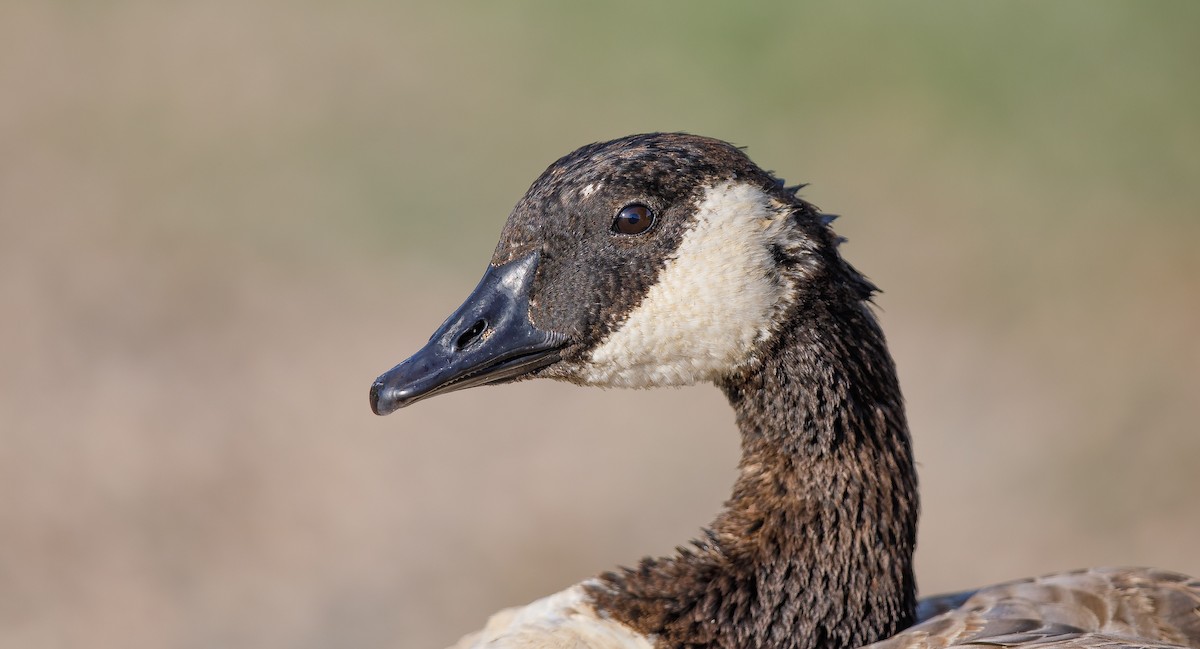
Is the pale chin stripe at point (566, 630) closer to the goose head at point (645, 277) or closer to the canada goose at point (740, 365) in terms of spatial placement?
the canada goose at point (740, 365)

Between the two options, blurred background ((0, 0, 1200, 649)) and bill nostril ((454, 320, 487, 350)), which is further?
blurred background ((0, 0, 1200, 649))

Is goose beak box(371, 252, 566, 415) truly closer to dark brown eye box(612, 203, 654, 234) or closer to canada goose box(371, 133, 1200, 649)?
canada goose box(371, 133, 1200, 649)

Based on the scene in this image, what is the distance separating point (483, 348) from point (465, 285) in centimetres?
493

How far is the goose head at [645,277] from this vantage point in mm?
3211

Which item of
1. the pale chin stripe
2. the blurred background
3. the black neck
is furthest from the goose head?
the blurred background

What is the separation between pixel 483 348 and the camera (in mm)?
3252

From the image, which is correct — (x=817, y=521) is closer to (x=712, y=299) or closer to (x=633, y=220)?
(x=712, y=299)

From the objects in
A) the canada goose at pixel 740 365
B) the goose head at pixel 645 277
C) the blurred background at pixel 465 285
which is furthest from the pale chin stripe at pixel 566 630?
the blurred background at pixel 465 285

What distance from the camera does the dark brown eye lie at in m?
3.27

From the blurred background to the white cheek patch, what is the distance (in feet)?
10.4

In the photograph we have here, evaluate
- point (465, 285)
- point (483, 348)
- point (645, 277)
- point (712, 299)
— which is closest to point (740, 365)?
point (712, 299)

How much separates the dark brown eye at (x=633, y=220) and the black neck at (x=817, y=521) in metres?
0.47

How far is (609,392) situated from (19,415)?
3463 millimetres

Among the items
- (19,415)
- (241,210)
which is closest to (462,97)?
(241,210)
